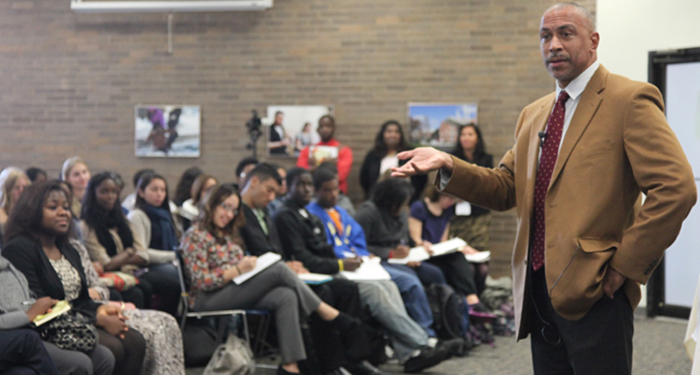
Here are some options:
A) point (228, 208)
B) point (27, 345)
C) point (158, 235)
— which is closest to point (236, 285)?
point (228, 208)

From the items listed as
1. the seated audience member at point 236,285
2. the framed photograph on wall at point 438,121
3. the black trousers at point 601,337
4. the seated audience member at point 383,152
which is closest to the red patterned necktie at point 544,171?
the black trousers at point 601,337

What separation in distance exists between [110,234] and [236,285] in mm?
1138

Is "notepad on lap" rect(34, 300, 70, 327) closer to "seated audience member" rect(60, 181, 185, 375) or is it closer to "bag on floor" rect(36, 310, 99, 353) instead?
"bag on floor" rect(36, 310, 99, 353)

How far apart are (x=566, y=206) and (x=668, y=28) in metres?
5.56

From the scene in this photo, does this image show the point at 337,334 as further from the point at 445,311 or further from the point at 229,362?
the point at 445,311

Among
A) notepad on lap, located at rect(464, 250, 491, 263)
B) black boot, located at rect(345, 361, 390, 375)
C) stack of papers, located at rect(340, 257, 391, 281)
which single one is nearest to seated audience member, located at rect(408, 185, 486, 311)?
notepad on lap, located at rect(464, 250, 491, 263)

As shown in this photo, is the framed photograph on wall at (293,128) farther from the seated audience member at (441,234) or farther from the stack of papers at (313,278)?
the stack of papers at (313,278)

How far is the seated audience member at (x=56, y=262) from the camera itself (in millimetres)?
3387

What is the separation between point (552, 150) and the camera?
2055 millimetres

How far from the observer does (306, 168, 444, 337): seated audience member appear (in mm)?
5160

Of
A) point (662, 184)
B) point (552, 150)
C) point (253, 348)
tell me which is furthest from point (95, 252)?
point (662, 184)

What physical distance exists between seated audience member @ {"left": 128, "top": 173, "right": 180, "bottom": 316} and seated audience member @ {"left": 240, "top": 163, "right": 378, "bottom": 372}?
0.81 m

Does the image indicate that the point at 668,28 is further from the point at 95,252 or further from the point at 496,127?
the point at 95,252

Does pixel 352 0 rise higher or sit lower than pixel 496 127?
higher
